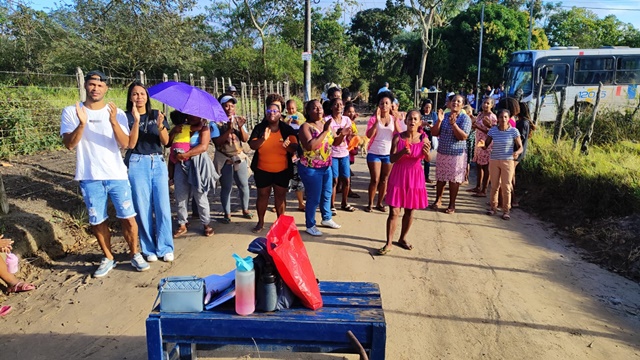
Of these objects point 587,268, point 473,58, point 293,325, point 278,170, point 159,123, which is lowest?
point 587,268

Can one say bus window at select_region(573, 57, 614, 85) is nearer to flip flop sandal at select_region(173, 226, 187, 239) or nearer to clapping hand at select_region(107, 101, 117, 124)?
flip flop sandal at select_region(173, 226, 187, 239)

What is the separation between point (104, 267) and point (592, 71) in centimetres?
1749

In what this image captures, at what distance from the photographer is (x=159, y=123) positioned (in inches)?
172

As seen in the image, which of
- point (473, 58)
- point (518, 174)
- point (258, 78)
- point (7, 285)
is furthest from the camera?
point (473, 58)

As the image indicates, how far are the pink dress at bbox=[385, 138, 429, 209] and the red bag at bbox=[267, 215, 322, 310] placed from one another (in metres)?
2.39

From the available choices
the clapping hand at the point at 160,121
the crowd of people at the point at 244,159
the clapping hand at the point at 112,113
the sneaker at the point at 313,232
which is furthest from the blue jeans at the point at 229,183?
the clapping hand at the point at 112,113

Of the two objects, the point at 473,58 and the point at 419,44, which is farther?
the point at 419,44

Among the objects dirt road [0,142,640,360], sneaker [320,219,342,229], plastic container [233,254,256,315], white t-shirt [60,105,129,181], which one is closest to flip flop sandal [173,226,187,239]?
dirt road [0,142,640,360]

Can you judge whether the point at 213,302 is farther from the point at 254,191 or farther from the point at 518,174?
the point at 518,174

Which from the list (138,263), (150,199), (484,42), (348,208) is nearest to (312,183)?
(348,208)

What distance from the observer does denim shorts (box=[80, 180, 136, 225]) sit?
4.00m

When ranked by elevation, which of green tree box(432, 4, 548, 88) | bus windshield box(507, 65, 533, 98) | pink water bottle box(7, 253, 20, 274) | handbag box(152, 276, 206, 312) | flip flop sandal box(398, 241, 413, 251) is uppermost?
green tree box(432, 4, 548, 88)

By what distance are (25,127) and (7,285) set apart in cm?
534

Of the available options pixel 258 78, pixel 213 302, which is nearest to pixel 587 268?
pixel 213 302
